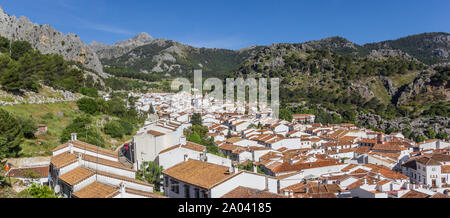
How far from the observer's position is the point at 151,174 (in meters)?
15.8

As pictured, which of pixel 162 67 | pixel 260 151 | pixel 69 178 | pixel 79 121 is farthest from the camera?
pixel 162 67

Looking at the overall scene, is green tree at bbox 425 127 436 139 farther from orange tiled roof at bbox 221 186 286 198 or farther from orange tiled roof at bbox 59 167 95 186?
orange tiled roof at bbox 59 167 95 186

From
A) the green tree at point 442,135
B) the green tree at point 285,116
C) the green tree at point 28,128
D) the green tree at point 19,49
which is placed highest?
the green tree at point 19,49

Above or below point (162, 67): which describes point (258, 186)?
below

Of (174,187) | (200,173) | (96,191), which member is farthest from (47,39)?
(96,191)

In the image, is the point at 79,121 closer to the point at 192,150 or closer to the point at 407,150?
the point at 192,150

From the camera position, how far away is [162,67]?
470 feet

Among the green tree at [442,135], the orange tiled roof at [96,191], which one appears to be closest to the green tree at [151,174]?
the orange tiled roof at [96,191]

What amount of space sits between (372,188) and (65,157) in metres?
15.6

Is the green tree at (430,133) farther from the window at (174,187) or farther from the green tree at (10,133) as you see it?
the green tree at (10,133)

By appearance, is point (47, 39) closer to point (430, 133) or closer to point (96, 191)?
point (96, 191)

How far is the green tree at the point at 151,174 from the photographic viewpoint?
50.5ft
